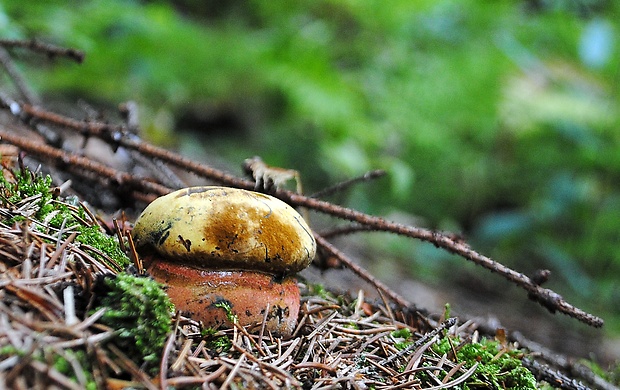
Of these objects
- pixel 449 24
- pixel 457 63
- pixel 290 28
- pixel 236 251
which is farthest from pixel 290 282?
pixel 449 24

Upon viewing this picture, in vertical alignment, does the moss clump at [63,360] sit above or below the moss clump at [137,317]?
below

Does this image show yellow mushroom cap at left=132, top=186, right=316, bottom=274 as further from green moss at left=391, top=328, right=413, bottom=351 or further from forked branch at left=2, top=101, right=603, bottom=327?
green moss at left=391, top=328, right=413, bottom=351

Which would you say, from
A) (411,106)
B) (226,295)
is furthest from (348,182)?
(411,106)

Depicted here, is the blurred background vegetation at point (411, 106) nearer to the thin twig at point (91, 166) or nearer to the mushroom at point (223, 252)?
the thin twig at point (91, 166)

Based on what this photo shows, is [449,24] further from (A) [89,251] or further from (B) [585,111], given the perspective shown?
(A) [89,251]

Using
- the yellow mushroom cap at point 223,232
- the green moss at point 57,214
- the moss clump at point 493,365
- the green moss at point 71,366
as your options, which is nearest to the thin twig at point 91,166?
the green moss at point 57,214

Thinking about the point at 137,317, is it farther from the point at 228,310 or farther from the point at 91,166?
the point at 91,166
